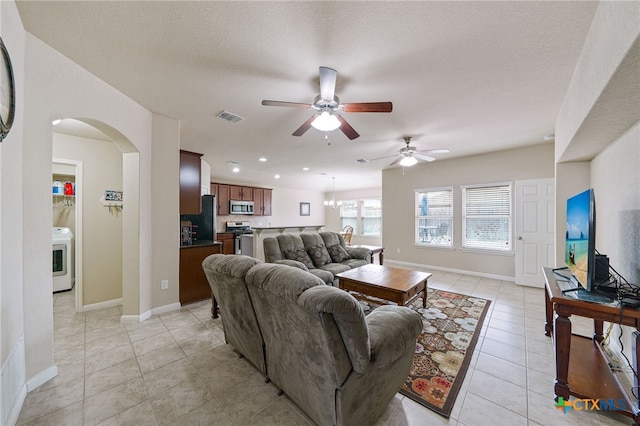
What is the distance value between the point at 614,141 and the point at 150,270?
5.11 m

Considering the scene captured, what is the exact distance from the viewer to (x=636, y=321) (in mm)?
1388

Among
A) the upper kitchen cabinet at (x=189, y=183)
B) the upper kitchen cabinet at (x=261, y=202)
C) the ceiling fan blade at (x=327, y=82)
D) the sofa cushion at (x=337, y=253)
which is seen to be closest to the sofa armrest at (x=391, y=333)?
the ceiling fan blade at (x=327, y=82)

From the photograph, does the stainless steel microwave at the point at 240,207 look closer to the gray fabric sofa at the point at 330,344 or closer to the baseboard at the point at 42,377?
the baseboard at the point at 42,377

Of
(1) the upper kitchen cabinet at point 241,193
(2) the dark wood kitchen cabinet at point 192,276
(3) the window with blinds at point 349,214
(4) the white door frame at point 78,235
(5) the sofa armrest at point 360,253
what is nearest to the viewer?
(4) the white door frame at point 78,235

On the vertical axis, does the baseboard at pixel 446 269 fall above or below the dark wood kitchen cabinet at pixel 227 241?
below

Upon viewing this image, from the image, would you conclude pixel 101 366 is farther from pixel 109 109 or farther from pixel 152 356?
pixel 109 109

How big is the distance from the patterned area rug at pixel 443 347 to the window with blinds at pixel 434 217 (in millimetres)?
2047

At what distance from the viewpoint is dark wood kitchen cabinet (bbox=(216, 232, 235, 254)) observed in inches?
253

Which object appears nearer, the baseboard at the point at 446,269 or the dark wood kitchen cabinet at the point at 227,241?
the baseboard at the point at 446,269

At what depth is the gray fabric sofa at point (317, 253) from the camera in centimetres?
373

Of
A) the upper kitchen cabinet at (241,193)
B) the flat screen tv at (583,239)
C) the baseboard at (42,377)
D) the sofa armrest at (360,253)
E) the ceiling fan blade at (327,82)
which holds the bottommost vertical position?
the baseboard at (42,377)

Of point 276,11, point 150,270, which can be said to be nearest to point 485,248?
point 276,11

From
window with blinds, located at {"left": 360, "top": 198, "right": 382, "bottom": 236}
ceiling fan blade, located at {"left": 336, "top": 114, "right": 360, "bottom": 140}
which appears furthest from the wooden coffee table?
window with blinds, located at {"left": 360, "top": 198, "right": 382, "bottom": 236}

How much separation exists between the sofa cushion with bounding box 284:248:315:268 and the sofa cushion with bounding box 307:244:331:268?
0.09 m
